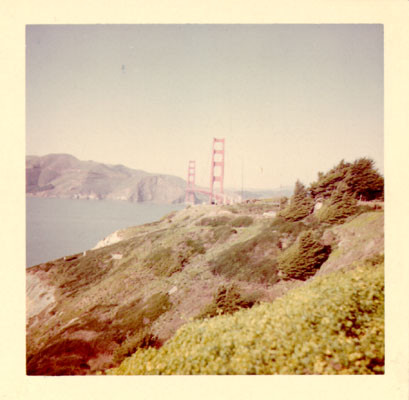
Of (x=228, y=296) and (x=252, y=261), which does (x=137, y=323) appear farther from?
(x=252, y=261)

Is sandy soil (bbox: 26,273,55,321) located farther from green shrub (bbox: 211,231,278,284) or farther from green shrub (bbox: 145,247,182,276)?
green shrub (bbox: 211,231,278,284)

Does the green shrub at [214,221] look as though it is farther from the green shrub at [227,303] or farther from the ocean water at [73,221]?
the green shrub at [227,303]

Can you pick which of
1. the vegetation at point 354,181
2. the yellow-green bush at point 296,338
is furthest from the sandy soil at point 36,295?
the vegetation at point 354,181

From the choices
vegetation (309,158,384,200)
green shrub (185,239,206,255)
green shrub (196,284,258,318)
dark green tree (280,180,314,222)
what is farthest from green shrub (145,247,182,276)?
vegetation (309,158,384,200)

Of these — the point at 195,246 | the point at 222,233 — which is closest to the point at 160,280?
the point at 195,246

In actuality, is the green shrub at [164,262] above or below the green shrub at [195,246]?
below
